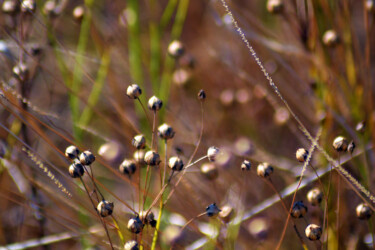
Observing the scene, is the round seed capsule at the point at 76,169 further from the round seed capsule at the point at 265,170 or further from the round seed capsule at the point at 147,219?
the round seed capsule at the point at 265,170

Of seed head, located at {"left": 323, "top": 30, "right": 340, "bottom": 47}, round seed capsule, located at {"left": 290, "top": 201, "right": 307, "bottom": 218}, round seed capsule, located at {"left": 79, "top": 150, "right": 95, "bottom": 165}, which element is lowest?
round seed capsule, located at {"left": 290, "top": 201, "right": 307, "bottom": 218}

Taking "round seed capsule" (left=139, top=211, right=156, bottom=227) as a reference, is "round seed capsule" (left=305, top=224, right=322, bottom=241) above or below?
below

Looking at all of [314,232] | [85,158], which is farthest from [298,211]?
[85,158]

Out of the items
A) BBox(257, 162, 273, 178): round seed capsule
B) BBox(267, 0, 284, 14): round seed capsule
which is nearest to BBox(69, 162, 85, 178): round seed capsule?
BBox(257, 162, 273, 178): round seed capsule

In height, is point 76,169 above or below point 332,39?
below

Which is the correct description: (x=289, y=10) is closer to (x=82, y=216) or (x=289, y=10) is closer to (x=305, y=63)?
(x=305, y=63)

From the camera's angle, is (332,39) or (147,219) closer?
(147,219)

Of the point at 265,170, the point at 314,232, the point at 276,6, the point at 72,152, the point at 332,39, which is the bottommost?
the point at 314,232

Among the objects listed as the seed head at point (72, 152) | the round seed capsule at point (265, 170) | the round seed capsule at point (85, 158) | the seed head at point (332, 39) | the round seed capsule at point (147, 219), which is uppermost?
the seed head at point (332, 39)

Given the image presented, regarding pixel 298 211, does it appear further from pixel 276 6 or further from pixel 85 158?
pixel 276 6

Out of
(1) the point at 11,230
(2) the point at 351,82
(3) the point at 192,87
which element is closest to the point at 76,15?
(3) the point at 192,87

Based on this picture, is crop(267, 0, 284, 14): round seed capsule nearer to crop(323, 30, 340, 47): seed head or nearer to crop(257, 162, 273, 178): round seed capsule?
crop(323, 30, 340, 47): seed head

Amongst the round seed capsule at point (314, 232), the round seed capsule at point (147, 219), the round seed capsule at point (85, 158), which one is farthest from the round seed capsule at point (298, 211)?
the round seed capsule at point (85, 158)
